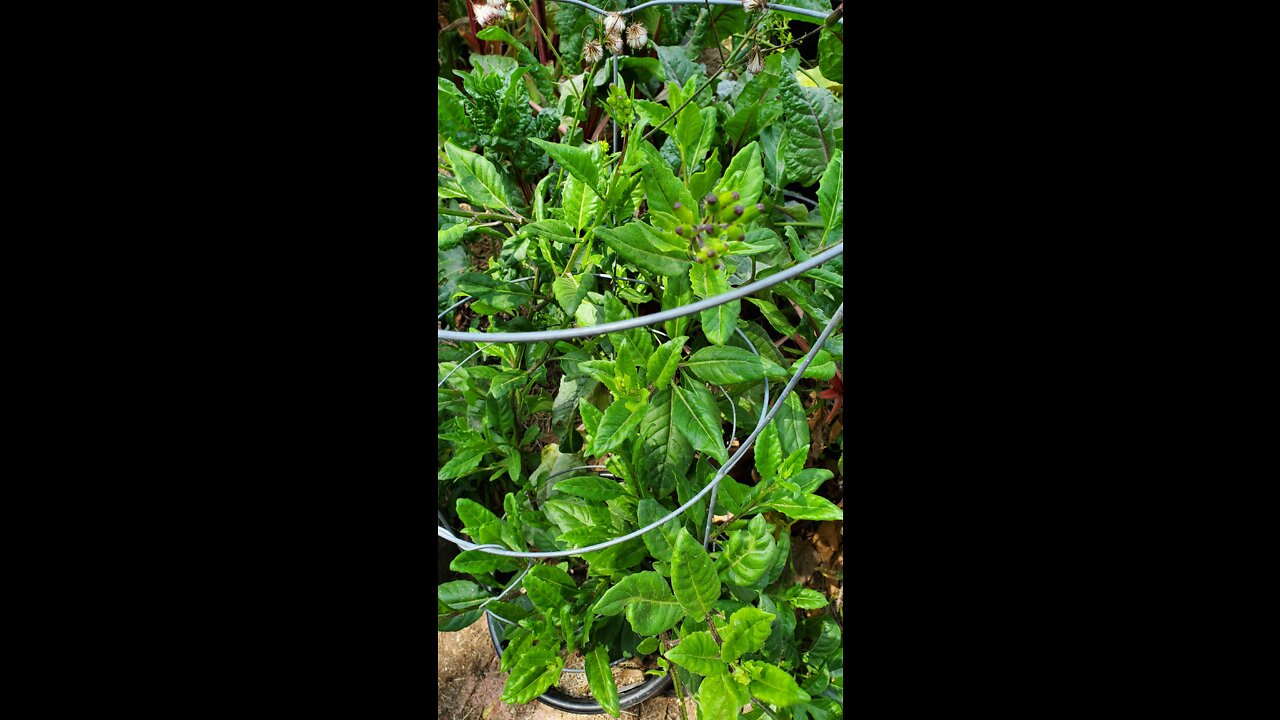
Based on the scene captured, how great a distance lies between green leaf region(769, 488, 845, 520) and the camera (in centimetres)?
81

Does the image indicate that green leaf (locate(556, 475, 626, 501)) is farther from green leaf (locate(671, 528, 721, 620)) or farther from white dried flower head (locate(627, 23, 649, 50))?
white dried flower head (locate(627, 23, 649, 50))

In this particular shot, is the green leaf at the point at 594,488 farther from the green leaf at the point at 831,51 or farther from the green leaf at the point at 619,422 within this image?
the green leaf at the point at 831,51

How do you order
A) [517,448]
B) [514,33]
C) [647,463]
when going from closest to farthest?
1. [647,463]
2. [517,448]
3. [514,33]

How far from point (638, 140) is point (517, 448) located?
1.62 ft

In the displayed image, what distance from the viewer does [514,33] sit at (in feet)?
4.58

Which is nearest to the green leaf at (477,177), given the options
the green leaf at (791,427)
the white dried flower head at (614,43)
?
the white dried flower head at (614,43)

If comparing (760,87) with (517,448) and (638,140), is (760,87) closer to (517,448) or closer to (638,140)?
(638,140)

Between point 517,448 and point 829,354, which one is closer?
point 829,354

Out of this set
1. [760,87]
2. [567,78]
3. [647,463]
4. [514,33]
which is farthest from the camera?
[514,33]

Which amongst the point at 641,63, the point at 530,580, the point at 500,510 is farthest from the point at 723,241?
the point at 500,510

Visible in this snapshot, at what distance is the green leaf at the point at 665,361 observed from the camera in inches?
30.0

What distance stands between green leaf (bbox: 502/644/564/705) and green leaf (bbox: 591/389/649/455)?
27 cm

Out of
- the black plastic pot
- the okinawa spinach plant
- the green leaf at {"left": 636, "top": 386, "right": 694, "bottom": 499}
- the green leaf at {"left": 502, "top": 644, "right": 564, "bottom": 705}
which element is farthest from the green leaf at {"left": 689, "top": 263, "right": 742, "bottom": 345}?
the black plastic pot

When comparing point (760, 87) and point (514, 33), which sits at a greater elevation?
point (514, 33)
